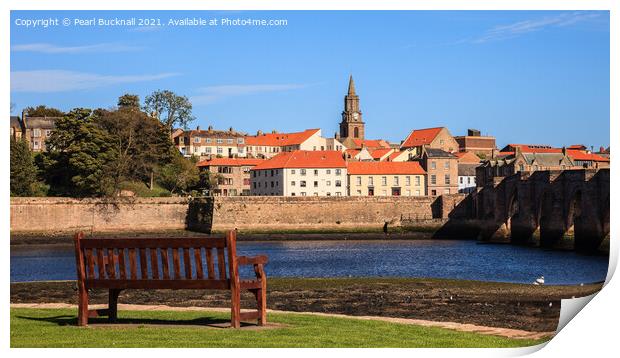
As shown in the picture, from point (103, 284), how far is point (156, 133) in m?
59.5

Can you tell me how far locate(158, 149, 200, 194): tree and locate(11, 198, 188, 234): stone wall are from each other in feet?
20.2

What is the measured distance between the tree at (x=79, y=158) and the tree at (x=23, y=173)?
145 cm

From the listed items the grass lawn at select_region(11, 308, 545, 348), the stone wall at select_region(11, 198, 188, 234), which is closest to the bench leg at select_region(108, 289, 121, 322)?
the grass lawn at select_region(11, 308, 545, 348)

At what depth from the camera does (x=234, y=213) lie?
67.3 metres

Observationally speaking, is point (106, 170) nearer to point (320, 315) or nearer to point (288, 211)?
point (288, 211)

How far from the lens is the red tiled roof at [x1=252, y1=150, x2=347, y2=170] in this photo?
80.2 m

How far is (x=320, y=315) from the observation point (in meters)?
16.0

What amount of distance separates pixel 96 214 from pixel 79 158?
4.09 meters

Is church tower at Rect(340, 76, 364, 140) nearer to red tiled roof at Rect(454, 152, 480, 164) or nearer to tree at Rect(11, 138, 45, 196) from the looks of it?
red tiled roof at Rect(454, 152, 480, 164)

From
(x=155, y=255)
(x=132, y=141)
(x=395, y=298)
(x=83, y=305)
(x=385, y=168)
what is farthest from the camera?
(x=385, y=168)

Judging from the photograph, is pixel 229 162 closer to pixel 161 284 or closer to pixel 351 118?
pixel 351 118

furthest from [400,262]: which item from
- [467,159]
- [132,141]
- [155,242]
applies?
[467,159]
